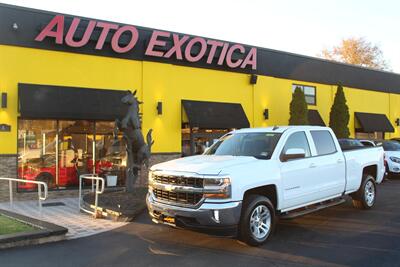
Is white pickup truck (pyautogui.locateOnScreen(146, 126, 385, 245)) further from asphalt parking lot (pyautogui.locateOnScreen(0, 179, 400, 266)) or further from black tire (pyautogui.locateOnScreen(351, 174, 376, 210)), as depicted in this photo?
black tire (pyautogui.locateOnScreen(351, 174, 376, 210))

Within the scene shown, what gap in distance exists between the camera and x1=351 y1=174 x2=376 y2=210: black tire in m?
9.78

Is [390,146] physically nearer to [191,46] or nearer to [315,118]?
[315,118]

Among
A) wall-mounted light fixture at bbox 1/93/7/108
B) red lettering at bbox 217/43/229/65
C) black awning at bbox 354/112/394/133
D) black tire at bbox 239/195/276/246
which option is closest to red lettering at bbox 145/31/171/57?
red lettering at bbox 217/43/229/65

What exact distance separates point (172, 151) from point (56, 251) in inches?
392

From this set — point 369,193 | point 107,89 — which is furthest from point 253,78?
point 369,193

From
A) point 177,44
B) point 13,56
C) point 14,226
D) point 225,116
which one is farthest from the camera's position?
point 225,116

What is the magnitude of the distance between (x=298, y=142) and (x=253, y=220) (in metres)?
2.08

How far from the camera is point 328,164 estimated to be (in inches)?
333

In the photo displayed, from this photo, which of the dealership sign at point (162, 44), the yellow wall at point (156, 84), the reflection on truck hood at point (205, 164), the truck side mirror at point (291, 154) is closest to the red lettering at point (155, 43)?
the dealership sign at point (162, 44)

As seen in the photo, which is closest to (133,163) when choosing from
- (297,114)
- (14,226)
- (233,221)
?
(14,226)

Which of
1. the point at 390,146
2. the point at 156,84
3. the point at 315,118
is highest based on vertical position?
the point at 156,84

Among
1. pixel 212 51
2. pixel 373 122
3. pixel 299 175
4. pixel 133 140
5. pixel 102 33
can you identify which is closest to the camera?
pixel 299 175

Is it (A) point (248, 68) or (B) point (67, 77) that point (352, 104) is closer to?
(A) point (248, 68)

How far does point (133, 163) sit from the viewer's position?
38.8 feet
